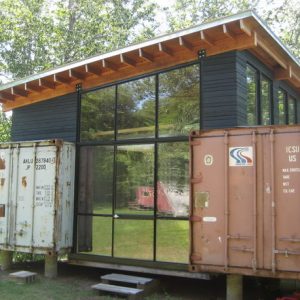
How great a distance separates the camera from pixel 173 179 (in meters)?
8.79

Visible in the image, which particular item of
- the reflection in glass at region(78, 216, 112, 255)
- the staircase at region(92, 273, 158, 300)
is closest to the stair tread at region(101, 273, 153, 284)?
Answer: the staircase at region(92, 273, 158, 300)

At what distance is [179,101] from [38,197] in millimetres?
3688

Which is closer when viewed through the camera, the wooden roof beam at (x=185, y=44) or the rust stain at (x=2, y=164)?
the wooden roof beam at (x=185, y=44)

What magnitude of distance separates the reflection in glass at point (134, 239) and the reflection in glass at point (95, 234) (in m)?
0.23

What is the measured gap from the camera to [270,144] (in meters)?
7.09

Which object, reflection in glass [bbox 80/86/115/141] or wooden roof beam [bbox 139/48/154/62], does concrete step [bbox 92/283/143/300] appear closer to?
reflection in glass [bbox 80/86/115/141]

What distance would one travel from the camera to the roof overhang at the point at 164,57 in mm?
8130

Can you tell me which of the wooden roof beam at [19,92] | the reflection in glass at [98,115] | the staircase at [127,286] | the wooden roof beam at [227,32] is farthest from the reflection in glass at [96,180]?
the wooden roof beam at [227,32]

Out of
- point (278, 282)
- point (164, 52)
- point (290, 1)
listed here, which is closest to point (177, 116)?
point (164, 52)

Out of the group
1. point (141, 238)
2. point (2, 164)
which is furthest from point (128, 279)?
point (2, 164)

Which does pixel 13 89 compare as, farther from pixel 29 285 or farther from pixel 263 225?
pixel 263 225

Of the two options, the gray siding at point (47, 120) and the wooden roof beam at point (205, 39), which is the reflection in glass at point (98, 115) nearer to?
the gray siding at point (47, 120)

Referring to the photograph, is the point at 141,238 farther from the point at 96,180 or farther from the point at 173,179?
the point at 96,180

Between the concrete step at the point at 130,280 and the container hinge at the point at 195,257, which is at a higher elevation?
the container hinge at the point at 195,257
